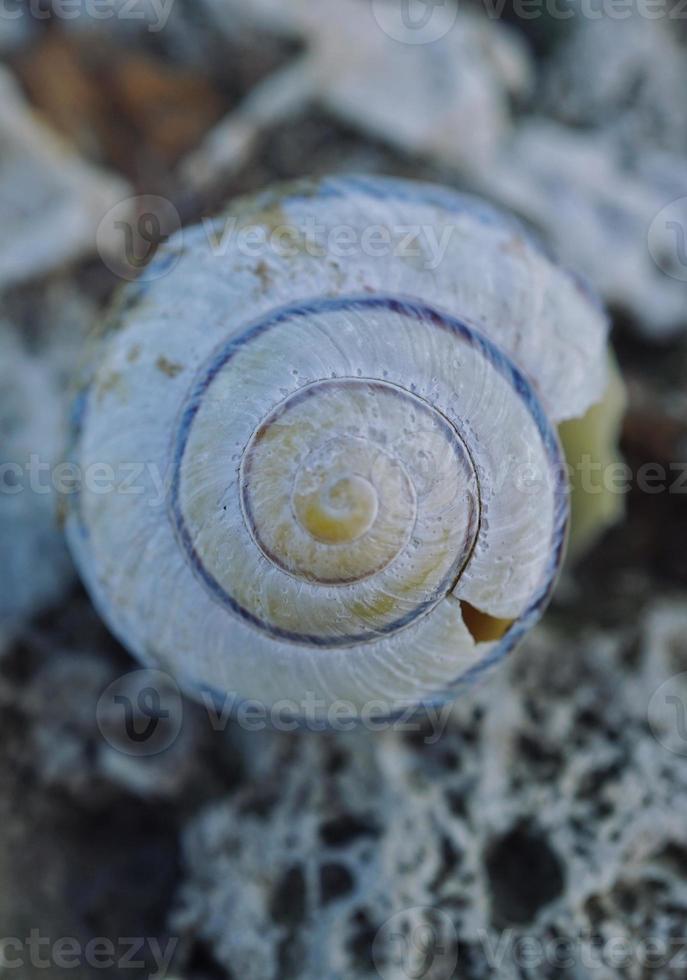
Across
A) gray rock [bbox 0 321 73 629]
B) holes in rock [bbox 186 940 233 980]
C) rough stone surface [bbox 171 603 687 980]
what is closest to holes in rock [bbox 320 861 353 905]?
rough stone surface [bbox 171 603 687 980]

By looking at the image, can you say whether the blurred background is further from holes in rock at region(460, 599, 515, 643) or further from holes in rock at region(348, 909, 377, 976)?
holes in rock at region(460, 599, 515, 643)

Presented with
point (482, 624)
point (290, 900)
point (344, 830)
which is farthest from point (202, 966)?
point (482, 624)

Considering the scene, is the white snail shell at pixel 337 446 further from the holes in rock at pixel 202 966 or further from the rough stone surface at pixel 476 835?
the holes in rock at pixel 202 966

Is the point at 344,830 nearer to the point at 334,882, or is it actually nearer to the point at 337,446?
the point at 334,882

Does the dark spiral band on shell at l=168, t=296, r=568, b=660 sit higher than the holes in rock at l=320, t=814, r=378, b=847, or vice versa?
the dark spiral band on shell at l=168, t=296, r=568, b=660

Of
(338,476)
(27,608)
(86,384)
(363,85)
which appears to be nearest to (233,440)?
(338,476)

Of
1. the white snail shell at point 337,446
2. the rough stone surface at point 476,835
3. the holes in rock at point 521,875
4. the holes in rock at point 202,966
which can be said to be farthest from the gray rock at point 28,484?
the holes in rock at point 521,875
